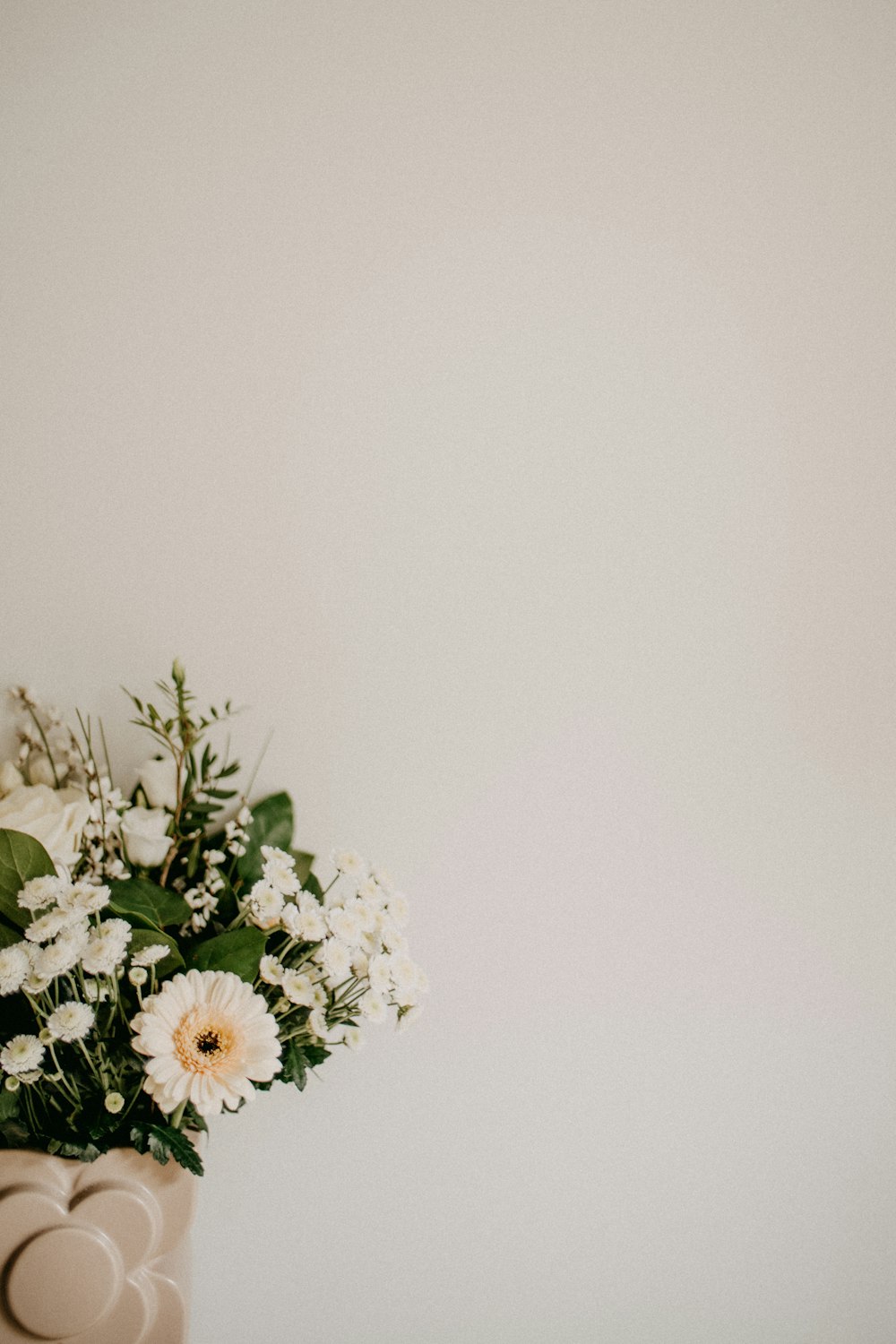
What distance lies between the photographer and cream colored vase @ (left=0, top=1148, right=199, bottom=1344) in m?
0.71

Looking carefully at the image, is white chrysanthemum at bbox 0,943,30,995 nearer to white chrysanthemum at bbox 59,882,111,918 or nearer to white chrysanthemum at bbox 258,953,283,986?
white chrysanthemum at bbox 59,882,111,918

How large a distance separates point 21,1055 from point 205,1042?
0.15 metres

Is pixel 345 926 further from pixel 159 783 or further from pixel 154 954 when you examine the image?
pixel 159 783

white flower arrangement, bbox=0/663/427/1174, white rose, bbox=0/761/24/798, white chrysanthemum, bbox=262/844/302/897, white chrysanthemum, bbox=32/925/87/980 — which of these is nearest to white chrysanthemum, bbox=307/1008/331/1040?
white flower arrangement, bbox=0/663/427/1174

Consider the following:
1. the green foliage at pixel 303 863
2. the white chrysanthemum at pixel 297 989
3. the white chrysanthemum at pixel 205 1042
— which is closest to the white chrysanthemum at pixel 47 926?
the white chrysanthemum at pixel 205 1042

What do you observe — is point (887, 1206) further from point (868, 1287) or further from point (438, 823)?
point (438, 823)

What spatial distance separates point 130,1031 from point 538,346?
2.98 feet

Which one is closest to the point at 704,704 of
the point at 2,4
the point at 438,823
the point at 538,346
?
the point at 438,823

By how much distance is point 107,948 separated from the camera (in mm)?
696

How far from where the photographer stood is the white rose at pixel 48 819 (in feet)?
2.61

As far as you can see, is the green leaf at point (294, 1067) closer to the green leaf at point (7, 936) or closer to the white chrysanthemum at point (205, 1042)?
the white chrysanthemum at point (205, 1042)

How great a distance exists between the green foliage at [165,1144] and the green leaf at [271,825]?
0.27 meters

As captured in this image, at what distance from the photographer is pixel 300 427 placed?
39.2 inches

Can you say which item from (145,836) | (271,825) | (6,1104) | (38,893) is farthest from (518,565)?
(6,1104)
